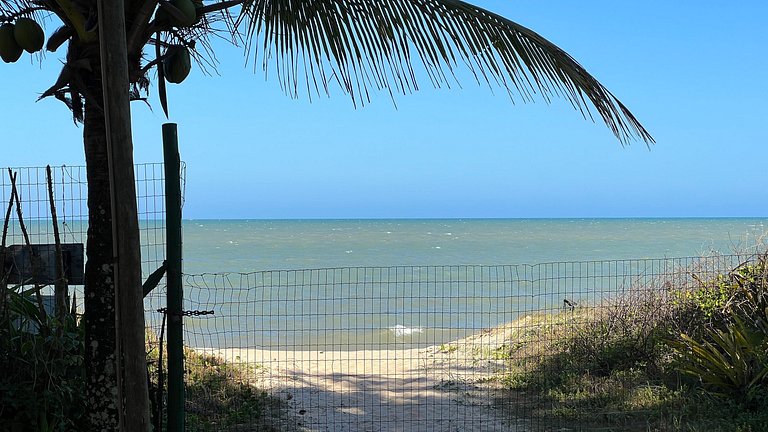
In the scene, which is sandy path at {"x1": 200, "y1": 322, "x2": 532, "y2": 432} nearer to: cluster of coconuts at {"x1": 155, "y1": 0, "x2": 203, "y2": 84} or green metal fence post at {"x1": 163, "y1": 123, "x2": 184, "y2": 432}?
green metal fence post at {"x1": 163, "y1": 123, "x2": 184, "y2": 432}

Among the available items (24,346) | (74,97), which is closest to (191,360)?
(24,346)

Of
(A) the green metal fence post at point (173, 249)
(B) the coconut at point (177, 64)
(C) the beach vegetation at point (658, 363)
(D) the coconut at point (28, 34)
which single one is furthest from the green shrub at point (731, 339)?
(D) the coconut at point (28, 34)

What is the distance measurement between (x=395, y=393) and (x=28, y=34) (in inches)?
226

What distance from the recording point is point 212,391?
7.22 meters

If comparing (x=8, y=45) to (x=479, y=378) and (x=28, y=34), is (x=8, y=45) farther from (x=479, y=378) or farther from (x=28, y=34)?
(x=479, y=378)

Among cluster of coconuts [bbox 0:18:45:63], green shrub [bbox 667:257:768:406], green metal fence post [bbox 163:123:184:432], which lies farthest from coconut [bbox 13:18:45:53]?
green shrub [bbox 667:257:768:406]

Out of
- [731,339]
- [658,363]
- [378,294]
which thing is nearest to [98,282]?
[731,339]

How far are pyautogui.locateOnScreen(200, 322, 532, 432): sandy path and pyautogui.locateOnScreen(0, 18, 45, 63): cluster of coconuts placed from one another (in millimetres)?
4260

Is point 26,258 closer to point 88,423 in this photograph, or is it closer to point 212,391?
point 88,423

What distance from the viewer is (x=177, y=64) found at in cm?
363

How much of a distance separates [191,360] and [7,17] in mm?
5237

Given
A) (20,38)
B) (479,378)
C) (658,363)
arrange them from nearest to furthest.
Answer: (20,38) < (658,363) < (479,378)

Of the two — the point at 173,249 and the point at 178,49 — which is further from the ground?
the point at 178,49

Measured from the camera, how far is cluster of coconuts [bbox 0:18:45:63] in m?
3.41
